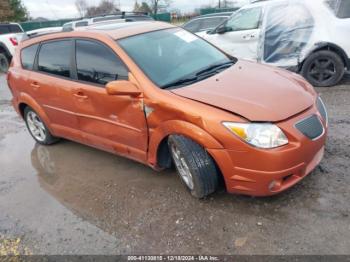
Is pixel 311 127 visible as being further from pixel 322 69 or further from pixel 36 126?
pixel 36 126

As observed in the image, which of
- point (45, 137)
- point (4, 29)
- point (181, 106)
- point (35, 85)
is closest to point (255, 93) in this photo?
point (181, 106)

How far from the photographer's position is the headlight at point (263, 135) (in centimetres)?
261

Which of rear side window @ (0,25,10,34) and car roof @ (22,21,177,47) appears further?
rear side window @ (0,25,10,34)

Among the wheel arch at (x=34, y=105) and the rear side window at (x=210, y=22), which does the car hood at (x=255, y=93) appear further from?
the rear side window at (x=210, y=22)

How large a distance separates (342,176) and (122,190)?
2312 millimetres

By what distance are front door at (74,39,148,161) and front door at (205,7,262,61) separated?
371cm

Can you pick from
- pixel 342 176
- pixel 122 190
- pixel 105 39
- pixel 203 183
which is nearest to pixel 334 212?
pixel 342 176

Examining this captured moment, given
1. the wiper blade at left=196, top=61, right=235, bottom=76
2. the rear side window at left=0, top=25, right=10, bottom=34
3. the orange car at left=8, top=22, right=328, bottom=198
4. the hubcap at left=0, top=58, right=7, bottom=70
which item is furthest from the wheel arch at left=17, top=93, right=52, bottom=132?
the rear side window at left=0, top=25, right=10, bottom=34

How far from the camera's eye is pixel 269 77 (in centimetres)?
331

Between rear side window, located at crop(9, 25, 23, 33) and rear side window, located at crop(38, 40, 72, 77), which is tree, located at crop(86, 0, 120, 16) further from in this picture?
rear side window, located at crop(38, 40, 72, 77)

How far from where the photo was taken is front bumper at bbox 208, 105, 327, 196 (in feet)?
8.57

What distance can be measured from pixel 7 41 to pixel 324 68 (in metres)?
11.4

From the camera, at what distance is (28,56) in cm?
473

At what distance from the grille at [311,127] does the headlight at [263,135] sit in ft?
0.66
